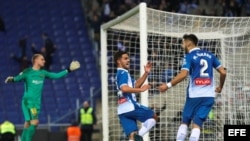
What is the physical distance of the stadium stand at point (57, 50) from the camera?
21656 mm

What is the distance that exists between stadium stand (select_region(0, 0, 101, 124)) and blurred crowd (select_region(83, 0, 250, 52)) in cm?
76

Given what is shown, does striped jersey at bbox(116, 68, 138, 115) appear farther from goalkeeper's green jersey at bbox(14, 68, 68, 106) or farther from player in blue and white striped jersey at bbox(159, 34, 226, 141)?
goalkeeper's green jersey at bbox(14, 68, 68, 106)

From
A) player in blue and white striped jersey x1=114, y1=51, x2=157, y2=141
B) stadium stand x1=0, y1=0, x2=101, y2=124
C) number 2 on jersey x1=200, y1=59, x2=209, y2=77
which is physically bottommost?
player in blue and white striped jersey x1=114, y1=51, x2=157, y2=141

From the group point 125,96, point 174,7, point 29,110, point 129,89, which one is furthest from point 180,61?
point 174,7

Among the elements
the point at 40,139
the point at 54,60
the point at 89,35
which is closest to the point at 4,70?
the point at 54,60

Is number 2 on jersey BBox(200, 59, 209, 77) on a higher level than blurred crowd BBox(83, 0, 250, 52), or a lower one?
lower

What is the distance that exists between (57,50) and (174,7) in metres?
4.32

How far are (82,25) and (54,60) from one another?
2.33 m

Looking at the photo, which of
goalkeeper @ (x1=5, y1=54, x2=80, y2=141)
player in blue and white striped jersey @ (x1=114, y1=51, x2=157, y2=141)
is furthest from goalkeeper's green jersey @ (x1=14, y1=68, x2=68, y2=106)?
player in blue and white striped jersey @ (x1=114, y1=51, x2=157, y2=141)

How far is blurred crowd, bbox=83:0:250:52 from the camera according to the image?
24031 millimetres

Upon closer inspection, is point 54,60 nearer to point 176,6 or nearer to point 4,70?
point 4,70

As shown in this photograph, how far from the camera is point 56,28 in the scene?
82.0ft

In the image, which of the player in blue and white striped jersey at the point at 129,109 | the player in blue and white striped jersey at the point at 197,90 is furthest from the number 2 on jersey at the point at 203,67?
the player in blue and white striped jersey at the point at 129,109

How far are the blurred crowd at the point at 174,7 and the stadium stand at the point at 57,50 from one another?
0.76m
